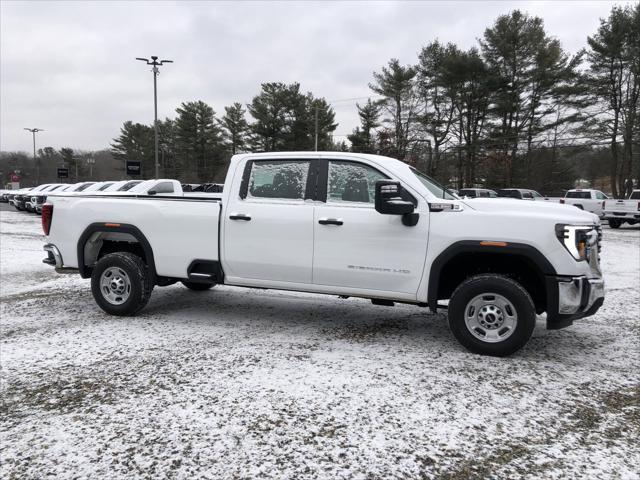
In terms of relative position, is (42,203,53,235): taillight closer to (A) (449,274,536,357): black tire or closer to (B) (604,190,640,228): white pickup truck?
(A) (449,274,536,357): black tire

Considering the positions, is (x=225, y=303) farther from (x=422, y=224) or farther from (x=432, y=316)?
(x=422, y=224)

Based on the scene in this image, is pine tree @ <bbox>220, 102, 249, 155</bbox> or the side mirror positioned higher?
pine tree @ <bbox>220, 102, 249, 155</bbox>

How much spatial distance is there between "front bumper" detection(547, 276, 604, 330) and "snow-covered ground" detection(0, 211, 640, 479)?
1.54 feet

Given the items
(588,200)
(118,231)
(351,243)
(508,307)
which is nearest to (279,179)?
(351,243)

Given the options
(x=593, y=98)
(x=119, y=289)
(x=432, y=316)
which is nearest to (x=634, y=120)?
(x=593, y=98)

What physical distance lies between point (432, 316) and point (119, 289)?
3884mm

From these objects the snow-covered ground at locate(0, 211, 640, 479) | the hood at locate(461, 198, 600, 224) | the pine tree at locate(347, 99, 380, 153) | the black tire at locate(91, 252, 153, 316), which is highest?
the pine tree at locate(347, 99, 380, 153)

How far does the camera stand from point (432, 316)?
5879 mm

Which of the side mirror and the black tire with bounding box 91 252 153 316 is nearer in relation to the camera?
the side mirror

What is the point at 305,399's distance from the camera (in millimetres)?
3391

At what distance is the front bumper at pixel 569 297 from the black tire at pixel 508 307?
18 cm

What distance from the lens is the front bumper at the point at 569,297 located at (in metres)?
4.02

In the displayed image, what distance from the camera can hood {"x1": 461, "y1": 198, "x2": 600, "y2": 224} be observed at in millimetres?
4117

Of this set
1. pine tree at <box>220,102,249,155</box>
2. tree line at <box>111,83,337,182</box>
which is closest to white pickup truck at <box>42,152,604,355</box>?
tree line at <box>111,83,337,182</box>
